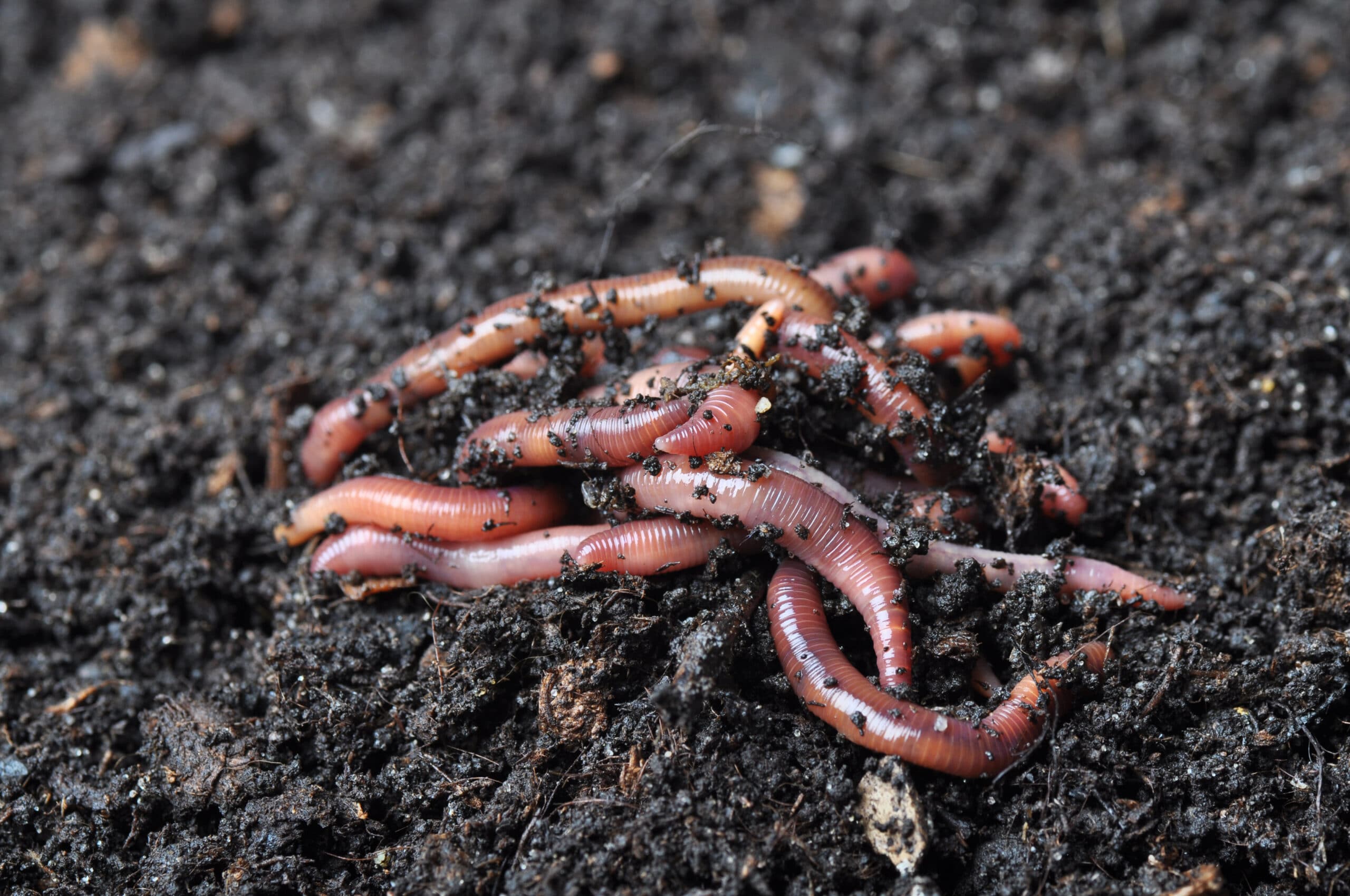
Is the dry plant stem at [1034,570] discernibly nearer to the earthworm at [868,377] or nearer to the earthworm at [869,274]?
the earthworm at [868,377]

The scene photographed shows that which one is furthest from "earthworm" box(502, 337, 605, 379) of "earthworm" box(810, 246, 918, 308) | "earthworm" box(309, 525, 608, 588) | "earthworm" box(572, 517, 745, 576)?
"earthworm" box(810, 246, 918, 308)

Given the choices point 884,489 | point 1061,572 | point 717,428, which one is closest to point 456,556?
point 717,428

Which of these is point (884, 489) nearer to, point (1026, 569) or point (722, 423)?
point (1026, 569)

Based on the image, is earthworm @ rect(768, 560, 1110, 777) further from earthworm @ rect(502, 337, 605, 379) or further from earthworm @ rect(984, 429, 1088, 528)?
earthworm @ rect(502, 337, 605, 379)

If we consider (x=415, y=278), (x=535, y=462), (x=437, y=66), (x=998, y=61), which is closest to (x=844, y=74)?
(x=998, y=61)

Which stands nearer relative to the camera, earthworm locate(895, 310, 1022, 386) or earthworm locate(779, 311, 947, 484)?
earthworm locate(779, 311, 947, 484)

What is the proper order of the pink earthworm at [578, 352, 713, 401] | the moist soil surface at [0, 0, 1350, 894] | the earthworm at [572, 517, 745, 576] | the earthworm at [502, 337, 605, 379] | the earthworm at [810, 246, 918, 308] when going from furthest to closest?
the earthworm at [810, 246, 918, 308], the earthworm at [502, 337, 605, 379], the pink earthworm at [578, 352, 713, 401], the earthworm at [572, 517, 745, 576], the moist soil surface at [0, 0, 1350, 894]
